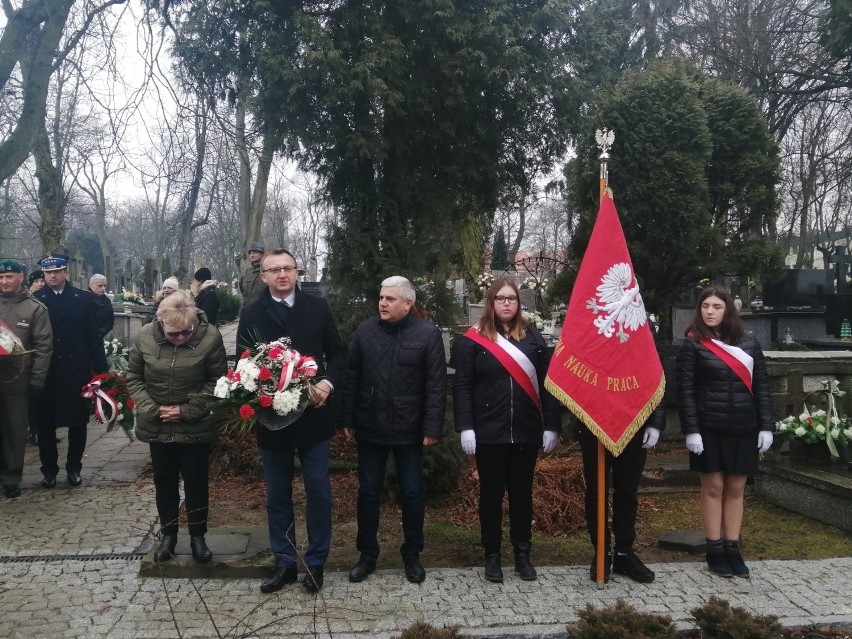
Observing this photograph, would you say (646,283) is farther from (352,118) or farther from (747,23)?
(747,23)

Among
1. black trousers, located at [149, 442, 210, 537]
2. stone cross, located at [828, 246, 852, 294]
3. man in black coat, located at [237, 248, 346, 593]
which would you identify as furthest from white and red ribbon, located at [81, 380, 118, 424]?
stone cross, located at [828, 246, 852, 294]

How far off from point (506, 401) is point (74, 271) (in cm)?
1843

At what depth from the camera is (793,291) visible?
1530 cm

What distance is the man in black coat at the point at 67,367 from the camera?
6652mm

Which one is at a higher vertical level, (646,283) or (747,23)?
(747,23)

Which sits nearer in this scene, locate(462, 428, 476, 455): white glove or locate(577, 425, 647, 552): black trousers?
locate(462, 428, 476, 455): white glove

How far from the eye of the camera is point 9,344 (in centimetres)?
591

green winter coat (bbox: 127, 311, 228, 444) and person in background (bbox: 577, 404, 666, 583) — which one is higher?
green winter coat (bbox: 127, 311, 228, 444)

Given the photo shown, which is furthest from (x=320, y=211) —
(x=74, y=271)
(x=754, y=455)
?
(x=74, y=271)

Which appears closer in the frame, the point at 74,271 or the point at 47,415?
the point at 47,415

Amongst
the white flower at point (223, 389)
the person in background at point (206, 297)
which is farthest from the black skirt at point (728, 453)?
the person in background at point (206, 297)

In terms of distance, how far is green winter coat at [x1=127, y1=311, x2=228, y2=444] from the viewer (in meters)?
4.66

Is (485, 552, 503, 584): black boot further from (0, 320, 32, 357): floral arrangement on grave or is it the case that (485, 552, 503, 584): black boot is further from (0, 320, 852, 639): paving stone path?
(0, 320, 32, 357): floral arrangement on grave

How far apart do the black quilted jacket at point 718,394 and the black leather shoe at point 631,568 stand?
849 mm
